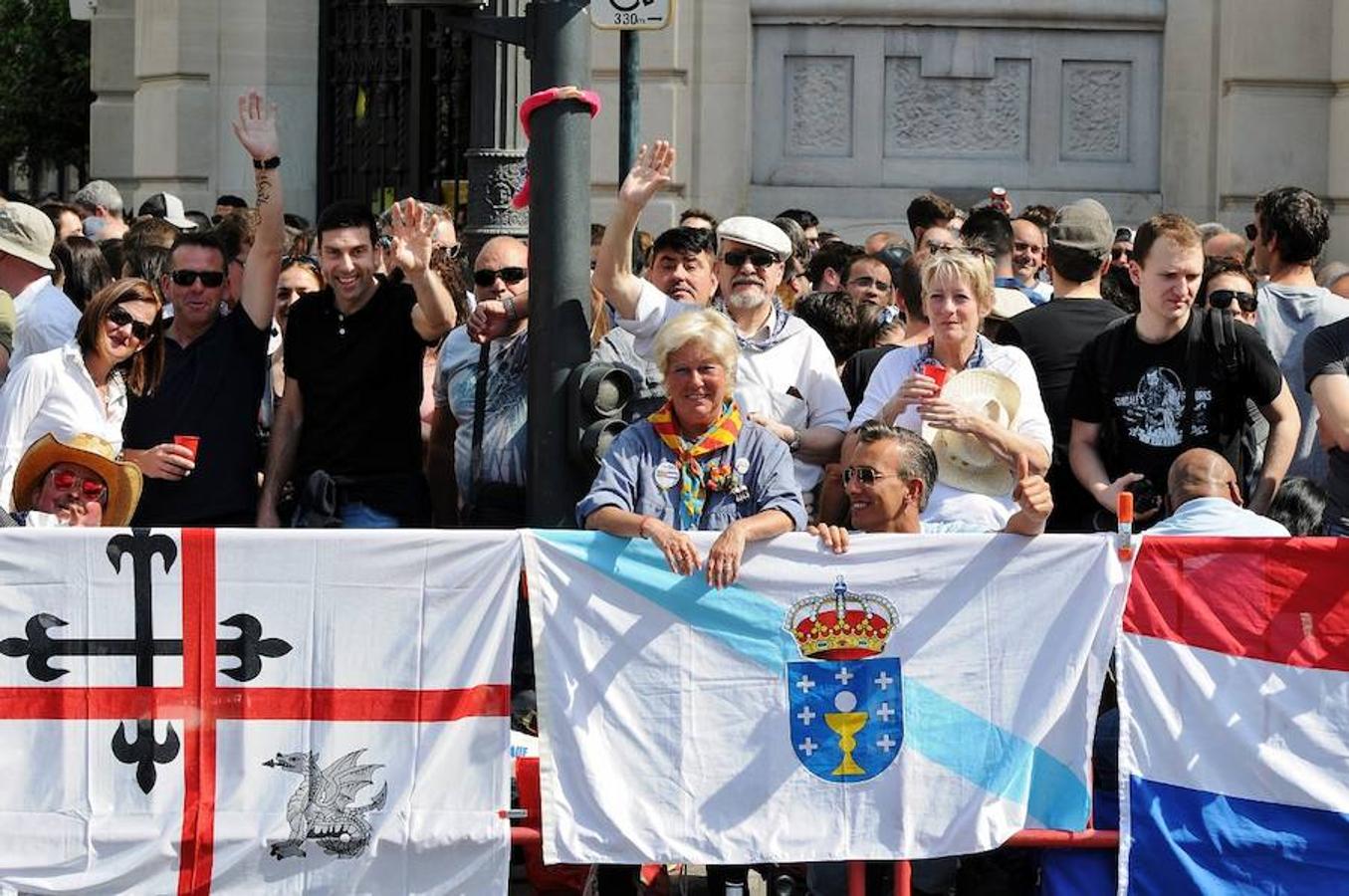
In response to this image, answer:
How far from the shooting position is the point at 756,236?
8539 mm

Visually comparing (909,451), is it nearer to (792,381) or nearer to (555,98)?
(792,381)

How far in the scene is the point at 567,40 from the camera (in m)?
7.83

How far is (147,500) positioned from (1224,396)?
385cm

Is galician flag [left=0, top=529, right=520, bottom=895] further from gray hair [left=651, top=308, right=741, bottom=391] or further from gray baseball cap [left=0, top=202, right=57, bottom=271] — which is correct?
gray baseball cap [left=0, top=202, right=57, bottom=271]

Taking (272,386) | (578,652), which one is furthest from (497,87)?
(578,652)

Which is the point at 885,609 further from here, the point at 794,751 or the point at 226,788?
the point at 226,788

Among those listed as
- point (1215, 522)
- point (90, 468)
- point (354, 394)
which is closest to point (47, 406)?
point (90, 468)

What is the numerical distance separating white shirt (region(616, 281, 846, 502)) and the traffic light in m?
0.44

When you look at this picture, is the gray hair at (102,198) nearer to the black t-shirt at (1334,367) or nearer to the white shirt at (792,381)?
the white shirt at (792,381)

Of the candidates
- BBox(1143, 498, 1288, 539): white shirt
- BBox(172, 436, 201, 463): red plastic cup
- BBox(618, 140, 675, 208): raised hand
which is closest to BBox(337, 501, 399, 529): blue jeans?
BBox(172, 436, 201, 463): red plastic cup

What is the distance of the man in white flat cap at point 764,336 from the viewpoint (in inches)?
317

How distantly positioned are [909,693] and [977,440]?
1.11 m

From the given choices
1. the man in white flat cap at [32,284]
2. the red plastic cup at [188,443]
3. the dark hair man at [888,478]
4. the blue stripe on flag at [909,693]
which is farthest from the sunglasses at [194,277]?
the dark hair man at [888,478]

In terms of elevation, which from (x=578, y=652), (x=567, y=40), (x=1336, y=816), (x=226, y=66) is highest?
(x=226, y=66)
